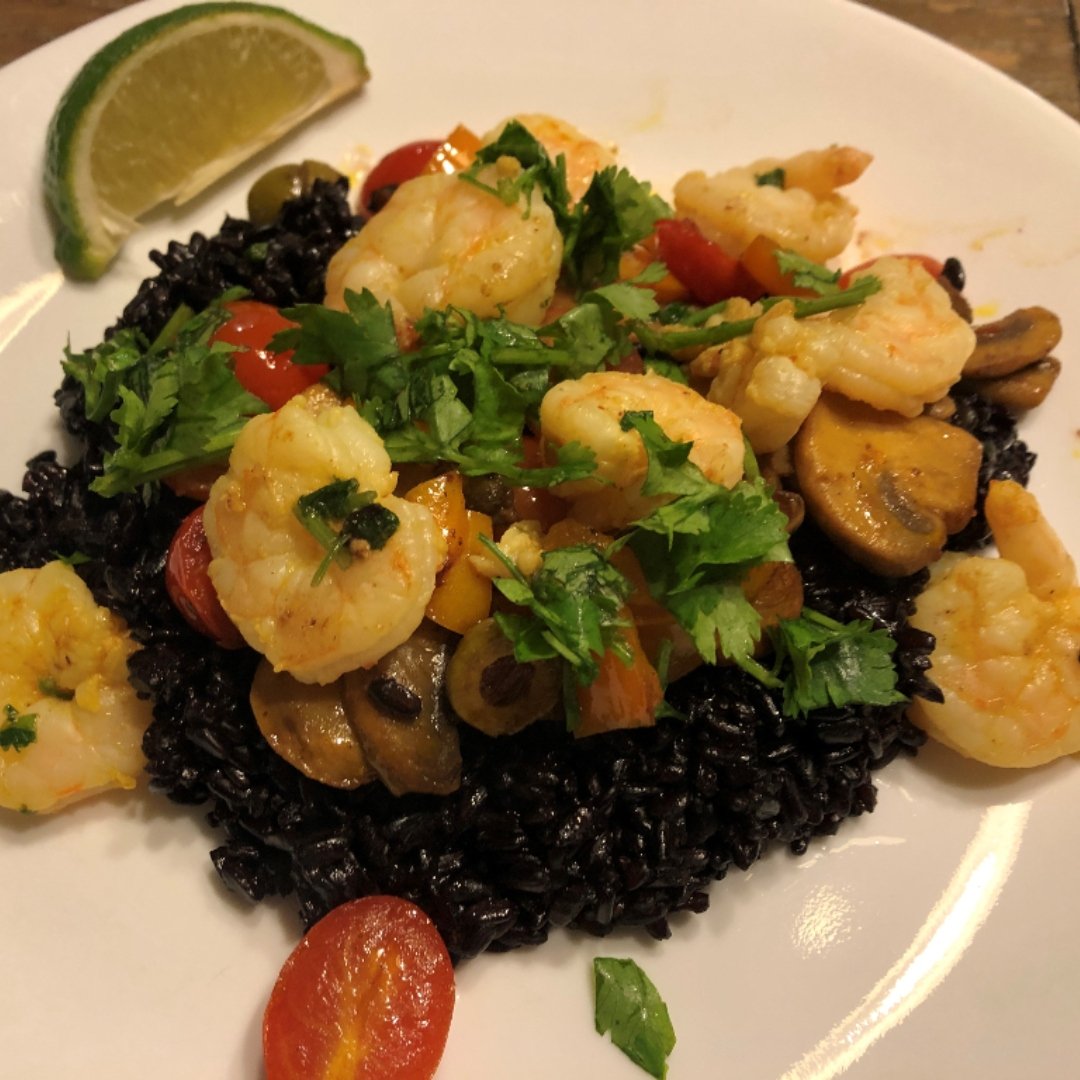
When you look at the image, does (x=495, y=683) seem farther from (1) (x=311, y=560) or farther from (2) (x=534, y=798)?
(1) (x=311, y=560)

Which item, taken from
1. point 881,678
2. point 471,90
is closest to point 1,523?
point 471,90

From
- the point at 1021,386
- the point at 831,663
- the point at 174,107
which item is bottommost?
the point at 831,663

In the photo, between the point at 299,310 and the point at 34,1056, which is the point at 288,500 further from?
the point at 34,1056

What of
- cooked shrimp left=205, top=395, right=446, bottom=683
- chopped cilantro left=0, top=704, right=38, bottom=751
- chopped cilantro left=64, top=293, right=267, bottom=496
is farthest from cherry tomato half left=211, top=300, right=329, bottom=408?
chopped cilantro left=0, top=704, right=38, bottom=751

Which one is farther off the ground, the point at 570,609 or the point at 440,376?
the point at 440,376

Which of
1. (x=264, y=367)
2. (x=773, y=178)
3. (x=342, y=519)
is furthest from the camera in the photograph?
(x=773, y=178)

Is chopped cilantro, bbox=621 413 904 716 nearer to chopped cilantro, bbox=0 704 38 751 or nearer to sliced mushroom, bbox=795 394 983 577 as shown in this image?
sliced mushroom, bbox=795 394 983 577

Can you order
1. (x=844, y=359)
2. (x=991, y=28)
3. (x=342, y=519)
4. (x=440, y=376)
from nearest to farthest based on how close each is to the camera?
1. (x=342, y=519)
2. (x=440, y=376)
3. (x=844, y=359)
4. (x=991, y=28)

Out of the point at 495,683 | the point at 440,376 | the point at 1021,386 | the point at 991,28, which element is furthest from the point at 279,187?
the point at 991,28
